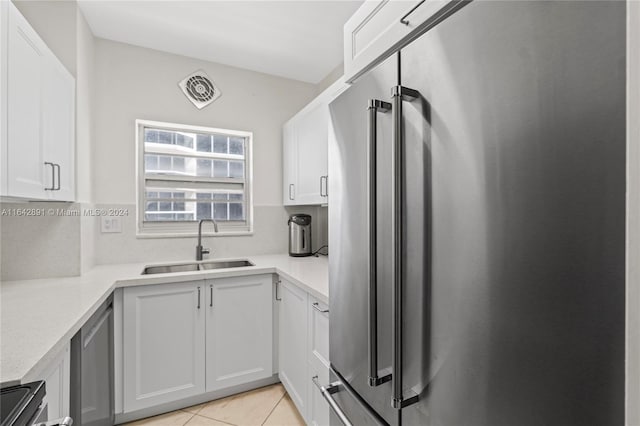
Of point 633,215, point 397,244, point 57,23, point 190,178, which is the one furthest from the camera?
point 190,178

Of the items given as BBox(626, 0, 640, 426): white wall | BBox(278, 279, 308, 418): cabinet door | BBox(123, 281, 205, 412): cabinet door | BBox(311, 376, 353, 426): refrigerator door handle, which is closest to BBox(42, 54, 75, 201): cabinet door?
BBox(123, 281, 205, 412): cabinet door

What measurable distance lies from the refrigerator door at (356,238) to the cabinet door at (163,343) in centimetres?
117

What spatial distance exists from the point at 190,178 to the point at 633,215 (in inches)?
110

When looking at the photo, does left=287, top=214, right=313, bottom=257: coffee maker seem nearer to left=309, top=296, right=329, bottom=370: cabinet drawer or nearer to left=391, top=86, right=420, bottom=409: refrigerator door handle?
left=309, top=296, right=329, bottom=370: cabinet drawer

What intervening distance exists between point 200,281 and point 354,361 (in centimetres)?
131

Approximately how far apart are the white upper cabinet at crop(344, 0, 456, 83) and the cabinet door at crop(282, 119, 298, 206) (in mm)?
1461

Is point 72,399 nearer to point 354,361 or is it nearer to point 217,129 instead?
point 354,361

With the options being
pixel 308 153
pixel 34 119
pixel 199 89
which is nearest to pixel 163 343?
pixel 34 119

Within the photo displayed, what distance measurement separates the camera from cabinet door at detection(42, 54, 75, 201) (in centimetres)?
156

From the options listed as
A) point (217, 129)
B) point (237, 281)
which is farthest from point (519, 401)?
point (217, 129)

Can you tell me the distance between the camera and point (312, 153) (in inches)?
90.7

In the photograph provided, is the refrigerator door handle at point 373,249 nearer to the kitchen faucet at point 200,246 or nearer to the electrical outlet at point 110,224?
the kitchen faucet at point 200,246

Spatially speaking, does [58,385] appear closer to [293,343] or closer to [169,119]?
[293,343]

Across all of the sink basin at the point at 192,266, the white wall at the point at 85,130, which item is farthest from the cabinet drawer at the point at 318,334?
the white wall at the point at 85,130
